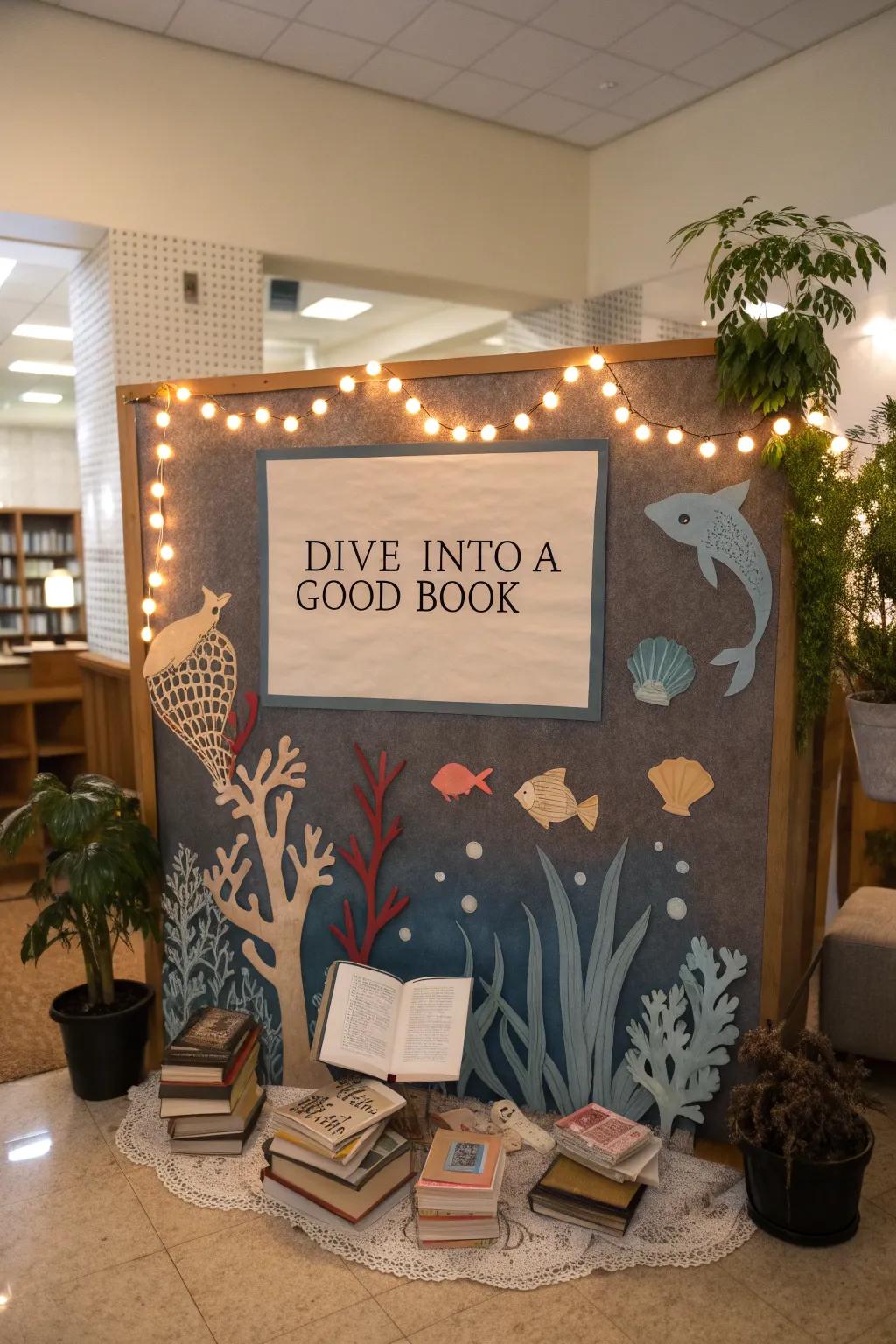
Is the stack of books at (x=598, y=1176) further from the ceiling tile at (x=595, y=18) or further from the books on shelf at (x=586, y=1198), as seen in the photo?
the ceiling tile at (x=595, y=18)

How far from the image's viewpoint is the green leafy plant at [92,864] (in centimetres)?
245

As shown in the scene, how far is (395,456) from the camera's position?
2.40 meters

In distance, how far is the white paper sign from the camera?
231cm

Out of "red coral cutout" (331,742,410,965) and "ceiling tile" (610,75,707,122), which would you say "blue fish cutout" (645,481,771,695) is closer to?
"red coral cutout" (331,742,410,965)

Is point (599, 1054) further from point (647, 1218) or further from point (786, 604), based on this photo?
point (786, 604)

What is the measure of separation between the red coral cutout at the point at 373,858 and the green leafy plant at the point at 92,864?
52cm

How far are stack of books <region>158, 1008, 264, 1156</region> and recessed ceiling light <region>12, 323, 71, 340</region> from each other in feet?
18.9

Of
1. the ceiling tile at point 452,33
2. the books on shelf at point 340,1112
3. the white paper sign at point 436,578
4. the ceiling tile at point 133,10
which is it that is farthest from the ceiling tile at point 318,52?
the books on shelf at point 340,1112

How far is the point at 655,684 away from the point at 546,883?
541mm

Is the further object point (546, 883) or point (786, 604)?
point (546, 883)

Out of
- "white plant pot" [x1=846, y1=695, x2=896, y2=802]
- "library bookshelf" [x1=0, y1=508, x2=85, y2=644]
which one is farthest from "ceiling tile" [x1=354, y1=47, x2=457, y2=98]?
"library bookshelf" [x1=0, y1=508, x2=85, y2=644]

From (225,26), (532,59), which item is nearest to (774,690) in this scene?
(532,59)

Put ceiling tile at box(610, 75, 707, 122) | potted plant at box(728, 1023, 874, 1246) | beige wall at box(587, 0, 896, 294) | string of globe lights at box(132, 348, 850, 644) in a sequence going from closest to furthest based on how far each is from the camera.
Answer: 1. potted plant at box(728, 1023, 874, 1246)
2. string of globe lights at box(132, 348, 850, 644)
3. beige wall at box(587, 0, 896, 294)
4. ceiling tile at box(610, 75, 707, 122)

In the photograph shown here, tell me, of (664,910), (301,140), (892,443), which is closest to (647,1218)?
(664,910)
